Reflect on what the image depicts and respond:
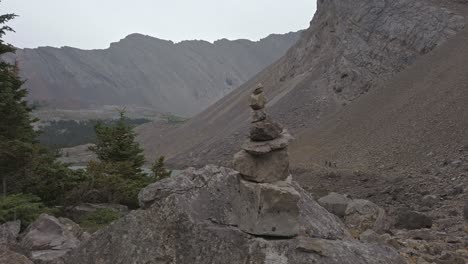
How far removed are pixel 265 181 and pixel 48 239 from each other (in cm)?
513

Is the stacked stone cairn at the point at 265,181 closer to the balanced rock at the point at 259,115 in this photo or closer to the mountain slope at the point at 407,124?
the balanced rock at the point at 259,115

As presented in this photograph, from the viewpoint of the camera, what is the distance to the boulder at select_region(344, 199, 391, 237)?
1909 cm

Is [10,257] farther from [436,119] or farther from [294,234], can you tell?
[436,119]

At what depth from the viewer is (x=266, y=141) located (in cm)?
794

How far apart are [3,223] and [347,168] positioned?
29363mm

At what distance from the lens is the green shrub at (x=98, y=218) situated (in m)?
15.2

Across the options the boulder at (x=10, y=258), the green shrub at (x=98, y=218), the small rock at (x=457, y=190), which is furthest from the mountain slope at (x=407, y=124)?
the boulder at (x=10, y=258)

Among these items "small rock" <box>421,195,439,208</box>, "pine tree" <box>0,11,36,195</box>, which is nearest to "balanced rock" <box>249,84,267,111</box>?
"pine tree" <box>0,11,36,195</box>

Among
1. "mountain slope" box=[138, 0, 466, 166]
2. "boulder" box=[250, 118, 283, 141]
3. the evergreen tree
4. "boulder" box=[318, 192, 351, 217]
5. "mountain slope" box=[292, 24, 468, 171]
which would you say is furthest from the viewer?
"mountain slope" box=[138, 0, 466, 166]

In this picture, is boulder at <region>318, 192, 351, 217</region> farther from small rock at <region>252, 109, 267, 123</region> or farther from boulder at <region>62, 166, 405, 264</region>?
small rock at <region>252, 109, 267, 123</region>

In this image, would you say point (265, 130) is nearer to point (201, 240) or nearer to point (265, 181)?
point (265, 181)

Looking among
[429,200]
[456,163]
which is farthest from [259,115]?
[456,163]

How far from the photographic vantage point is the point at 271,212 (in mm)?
7367

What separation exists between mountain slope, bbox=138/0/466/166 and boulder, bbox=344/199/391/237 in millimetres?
34966
